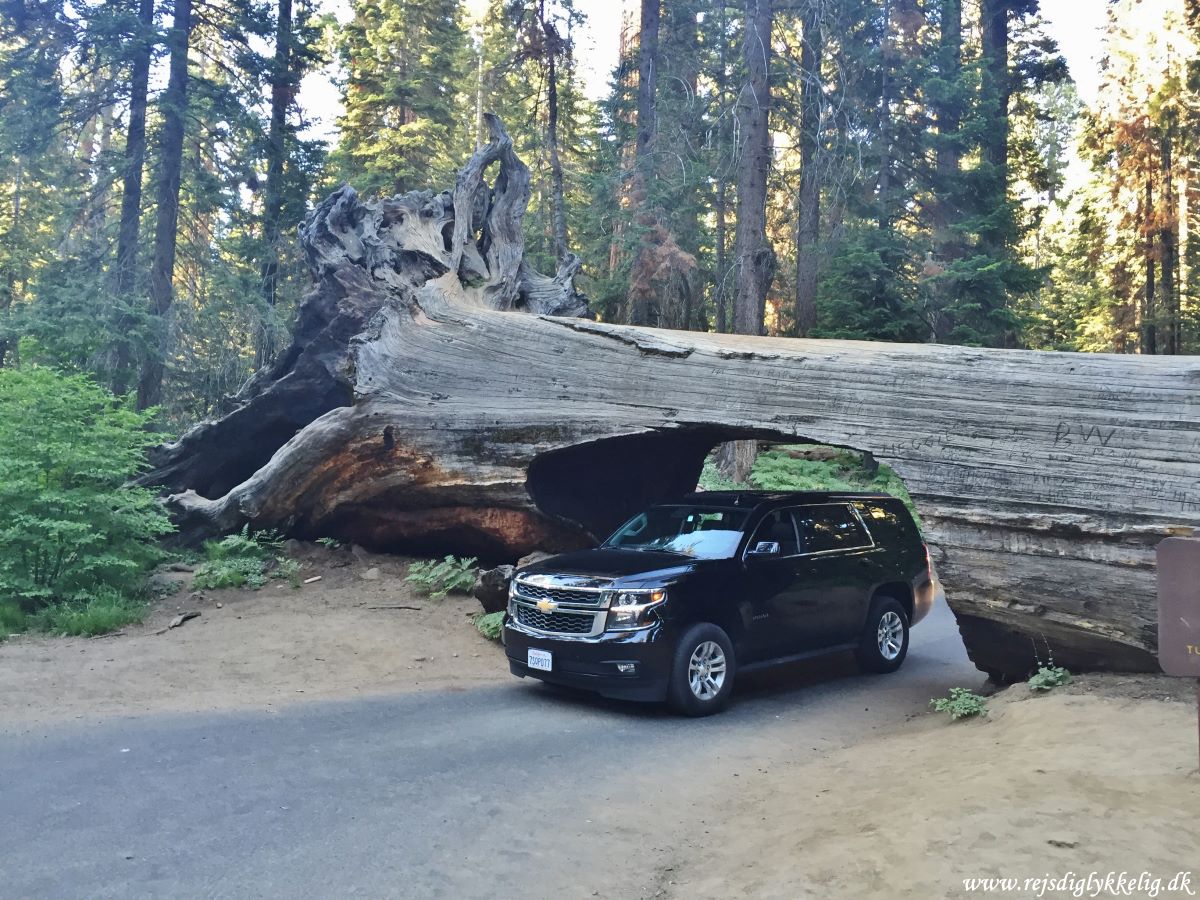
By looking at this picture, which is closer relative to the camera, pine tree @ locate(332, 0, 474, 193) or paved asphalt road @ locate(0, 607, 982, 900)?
paved asphalt road @ locate(0, 607, 982, 900)

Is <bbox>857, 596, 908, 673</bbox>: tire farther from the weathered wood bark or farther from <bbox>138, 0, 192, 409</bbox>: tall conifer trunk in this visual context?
the weathered wood bark

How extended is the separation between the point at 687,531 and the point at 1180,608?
4.71m

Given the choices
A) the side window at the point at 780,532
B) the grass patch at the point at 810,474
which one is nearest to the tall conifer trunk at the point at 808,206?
the grass patch at the point at 810,474

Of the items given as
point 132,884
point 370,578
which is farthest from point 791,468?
point 132,884

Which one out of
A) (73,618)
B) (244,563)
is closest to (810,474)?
(244,563)

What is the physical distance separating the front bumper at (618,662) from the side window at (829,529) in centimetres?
228

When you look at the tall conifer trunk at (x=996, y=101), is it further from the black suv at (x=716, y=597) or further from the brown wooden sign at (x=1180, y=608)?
the brown wooden sign at (x=1180, y=608)

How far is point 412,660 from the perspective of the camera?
9.66 m

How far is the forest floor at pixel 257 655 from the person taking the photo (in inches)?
320

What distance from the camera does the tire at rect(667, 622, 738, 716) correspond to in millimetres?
7668

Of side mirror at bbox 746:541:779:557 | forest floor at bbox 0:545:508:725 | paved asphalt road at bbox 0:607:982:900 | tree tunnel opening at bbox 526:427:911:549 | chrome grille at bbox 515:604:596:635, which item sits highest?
tree tunnel opening at bbox 526:427:911:549

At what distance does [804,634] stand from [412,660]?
4057 millimetres

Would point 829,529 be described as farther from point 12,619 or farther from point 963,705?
point 12,619

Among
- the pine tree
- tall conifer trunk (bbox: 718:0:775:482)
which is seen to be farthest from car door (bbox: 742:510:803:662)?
the pine tree
